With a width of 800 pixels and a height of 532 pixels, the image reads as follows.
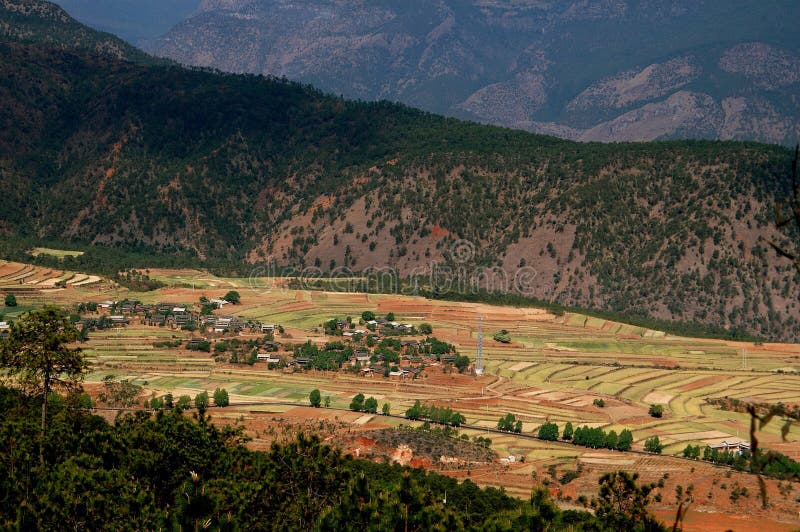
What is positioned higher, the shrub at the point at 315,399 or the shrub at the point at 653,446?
the shrub at the point at 315,399

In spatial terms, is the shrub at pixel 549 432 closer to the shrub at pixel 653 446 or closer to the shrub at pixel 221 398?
the shrub at pixel 653 446

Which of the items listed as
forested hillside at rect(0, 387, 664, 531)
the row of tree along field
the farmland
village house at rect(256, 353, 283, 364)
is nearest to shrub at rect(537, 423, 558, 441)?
the farmland

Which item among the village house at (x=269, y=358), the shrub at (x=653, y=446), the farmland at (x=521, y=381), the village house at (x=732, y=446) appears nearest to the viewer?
the farmland at (x=521, y=381)

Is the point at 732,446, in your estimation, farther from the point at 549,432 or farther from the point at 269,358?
the point at 269,358

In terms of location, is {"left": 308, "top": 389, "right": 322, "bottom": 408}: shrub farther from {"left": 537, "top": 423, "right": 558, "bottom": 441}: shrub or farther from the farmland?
{"left": 537, "top": 423, "right": 558, "bottom": 441}: shrub

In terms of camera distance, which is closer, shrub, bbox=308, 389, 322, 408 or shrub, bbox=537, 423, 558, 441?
shrub, bbox=537, 423, 558, 441

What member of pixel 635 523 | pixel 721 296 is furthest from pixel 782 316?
pixel 635 523

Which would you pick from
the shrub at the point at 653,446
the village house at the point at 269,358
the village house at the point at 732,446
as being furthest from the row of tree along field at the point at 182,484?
the village house at the point at 269,358

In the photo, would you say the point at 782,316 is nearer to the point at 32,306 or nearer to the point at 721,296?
the point at 721,296
